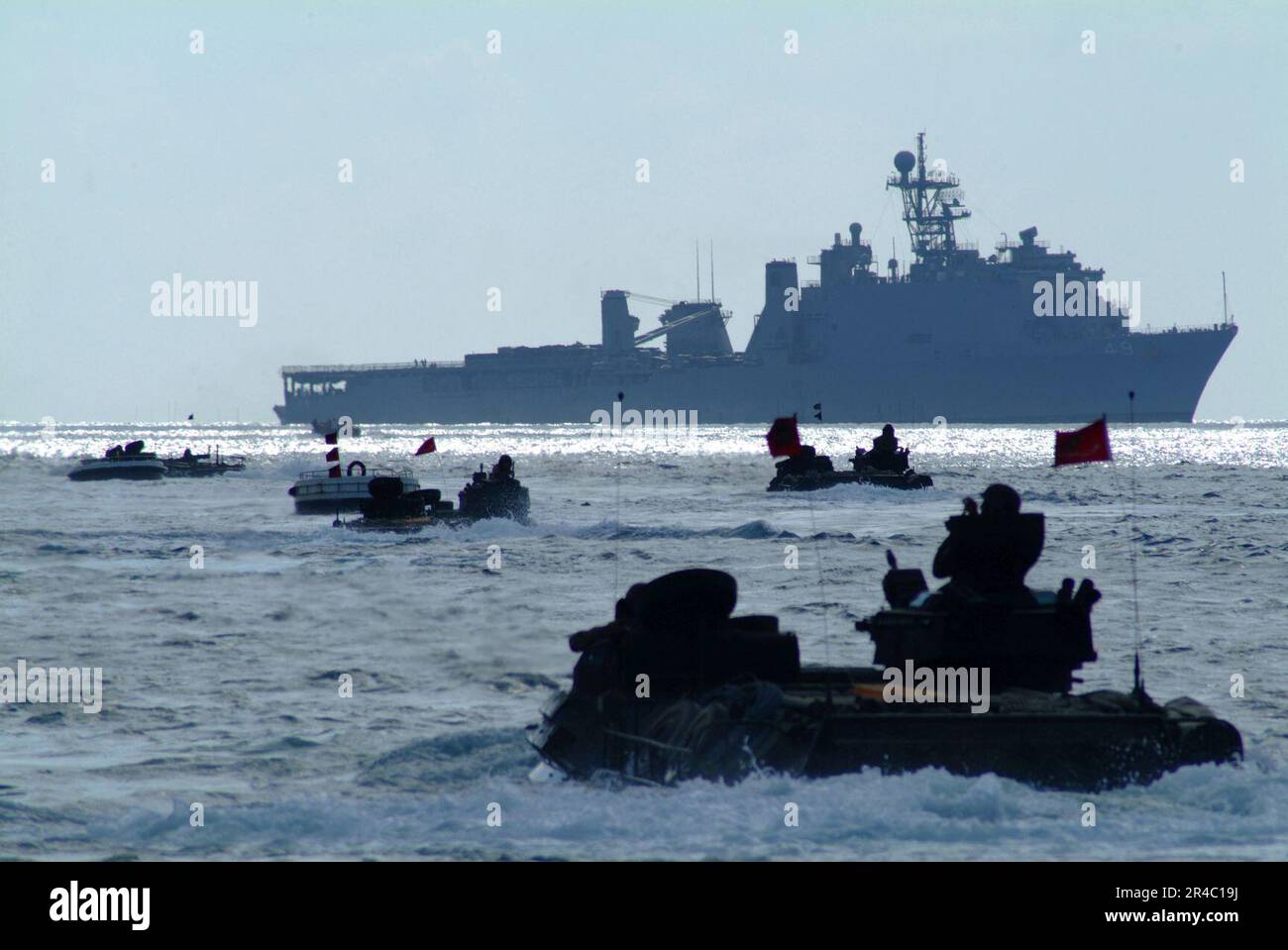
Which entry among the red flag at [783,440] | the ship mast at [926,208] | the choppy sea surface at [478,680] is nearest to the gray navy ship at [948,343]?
the ship mast at [926,208]

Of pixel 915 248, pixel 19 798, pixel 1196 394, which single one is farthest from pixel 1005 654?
pixel 1196 394

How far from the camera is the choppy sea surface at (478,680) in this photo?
1205 centimetres

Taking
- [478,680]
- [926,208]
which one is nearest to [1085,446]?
[478,680]

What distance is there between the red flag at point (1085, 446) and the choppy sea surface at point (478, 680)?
2.90 meters

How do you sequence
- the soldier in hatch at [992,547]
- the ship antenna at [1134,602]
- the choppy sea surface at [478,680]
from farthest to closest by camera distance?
the soldier in hatch at [992,547] < the ship antenna at [1134,602] < the choppy sea surface at [478,680]

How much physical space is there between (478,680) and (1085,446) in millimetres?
8339

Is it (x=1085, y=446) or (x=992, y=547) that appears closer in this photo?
(x=992, y=547)

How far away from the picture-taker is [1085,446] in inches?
626

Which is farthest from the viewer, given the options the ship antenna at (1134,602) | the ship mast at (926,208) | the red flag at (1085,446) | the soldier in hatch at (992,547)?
the ship mast at (926,208)

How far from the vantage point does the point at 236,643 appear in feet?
80.6

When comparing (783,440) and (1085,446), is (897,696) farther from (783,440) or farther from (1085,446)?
(783,440)

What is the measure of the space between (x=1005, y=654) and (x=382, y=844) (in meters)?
5.02

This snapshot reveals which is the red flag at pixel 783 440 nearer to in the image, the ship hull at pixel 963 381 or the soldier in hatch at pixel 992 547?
the soldier in hatch at pixel 992 547
